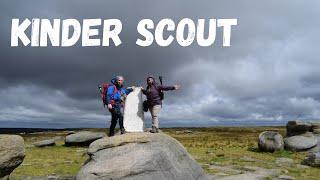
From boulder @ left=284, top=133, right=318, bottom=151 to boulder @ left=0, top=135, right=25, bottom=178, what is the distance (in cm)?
2774

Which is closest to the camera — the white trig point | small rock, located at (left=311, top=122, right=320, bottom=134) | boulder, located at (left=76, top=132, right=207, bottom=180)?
boulder, located at (left=76, top=132, right=207, bottom=180)

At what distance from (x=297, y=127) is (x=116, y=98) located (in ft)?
102

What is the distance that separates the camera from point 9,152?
23.1 metres

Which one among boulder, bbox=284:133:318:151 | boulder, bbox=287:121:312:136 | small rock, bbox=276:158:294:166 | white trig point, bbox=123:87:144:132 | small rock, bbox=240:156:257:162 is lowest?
small rock, bbox=276:158:294:166

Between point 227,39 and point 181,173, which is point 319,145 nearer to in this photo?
point 227,39

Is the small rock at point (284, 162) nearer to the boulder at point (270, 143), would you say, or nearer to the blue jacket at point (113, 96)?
the boulder at point (270, 143)

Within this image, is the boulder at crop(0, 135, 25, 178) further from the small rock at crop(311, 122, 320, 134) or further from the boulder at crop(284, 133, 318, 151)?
the small rock at crop(311, 122, 320, 134)

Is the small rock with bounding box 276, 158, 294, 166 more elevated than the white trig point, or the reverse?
the white trig point

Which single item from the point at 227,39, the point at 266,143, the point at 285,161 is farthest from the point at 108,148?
the point at 266,143

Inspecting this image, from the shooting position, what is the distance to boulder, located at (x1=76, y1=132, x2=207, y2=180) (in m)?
19.6

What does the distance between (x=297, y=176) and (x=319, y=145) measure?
19.4 metres

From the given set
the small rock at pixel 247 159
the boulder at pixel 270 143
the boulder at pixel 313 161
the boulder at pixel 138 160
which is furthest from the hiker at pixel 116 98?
the boulder at pixel 270 143

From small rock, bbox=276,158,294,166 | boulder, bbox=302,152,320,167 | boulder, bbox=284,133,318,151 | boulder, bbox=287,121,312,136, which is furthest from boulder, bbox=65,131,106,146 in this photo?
boulder, bbox=302,152,320,167

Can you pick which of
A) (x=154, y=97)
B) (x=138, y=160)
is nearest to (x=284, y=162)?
(x=154, y=97)
